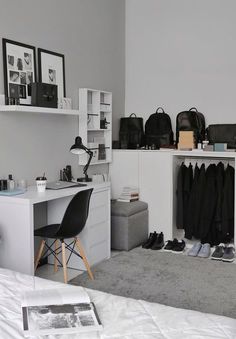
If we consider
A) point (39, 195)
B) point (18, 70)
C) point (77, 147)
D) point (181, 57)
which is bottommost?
point (39, 195)

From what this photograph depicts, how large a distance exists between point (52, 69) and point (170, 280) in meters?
2.21

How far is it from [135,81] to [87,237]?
224cm

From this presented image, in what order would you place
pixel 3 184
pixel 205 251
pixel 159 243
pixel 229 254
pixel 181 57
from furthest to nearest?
pixel 181 57 < pixel 159 243 < pixel 205 251 < pixel 229 254 < pixel 3 184

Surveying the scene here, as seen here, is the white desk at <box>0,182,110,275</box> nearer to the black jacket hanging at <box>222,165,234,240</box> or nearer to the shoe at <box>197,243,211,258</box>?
the shoe at <box>197,243,211,258</box>

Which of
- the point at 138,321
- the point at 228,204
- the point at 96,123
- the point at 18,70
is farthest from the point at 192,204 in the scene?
the point at 138,321

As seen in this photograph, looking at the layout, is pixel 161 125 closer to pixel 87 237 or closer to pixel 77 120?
pixel 77 120

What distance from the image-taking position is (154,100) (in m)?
5.19

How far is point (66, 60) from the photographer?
14.1ft

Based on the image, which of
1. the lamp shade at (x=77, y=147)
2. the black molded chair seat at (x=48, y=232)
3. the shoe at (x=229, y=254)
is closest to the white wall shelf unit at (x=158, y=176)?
the shoe at (x=229, y=254)

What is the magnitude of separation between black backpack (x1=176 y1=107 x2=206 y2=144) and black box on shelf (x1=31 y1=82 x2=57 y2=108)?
161 centimetres

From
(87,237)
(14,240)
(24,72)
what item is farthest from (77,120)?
(14,240)

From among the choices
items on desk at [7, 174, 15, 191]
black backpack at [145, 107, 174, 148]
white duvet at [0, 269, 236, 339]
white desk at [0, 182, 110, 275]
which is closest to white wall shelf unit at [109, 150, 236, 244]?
black backpack at [145, 107, 174, 148]

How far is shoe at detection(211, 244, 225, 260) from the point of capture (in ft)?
13.9

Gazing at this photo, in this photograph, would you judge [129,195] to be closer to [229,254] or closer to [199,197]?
[199,197]
